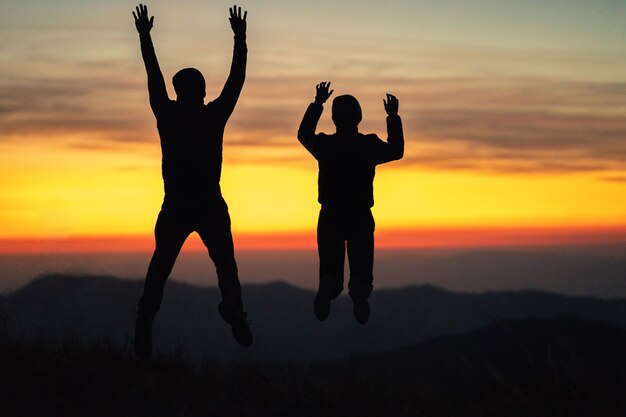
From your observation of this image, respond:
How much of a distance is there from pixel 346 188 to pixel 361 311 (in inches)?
65.5

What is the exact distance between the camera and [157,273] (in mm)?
12602

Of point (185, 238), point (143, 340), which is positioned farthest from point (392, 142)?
point (143, 340)

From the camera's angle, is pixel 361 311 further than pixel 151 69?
Yes

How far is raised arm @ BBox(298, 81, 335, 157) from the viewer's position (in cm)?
1363

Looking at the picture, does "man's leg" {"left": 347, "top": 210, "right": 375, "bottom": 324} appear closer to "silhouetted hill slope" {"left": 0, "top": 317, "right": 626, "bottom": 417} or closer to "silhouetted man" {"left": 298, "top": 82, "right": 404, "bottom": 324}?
"silhouetted man" {"left": 298, "top": 82, "right": 404, "bottom": 324}

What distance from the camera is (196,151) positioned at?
40.2 ft

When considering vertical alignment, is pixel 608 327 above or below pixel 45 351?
below

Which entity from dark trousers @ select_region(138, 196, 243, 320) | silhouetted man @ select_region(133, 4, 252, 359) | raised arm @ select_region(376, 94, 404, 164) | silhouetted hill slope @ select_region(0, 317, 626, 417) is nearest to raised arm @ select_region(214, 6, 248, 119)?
silhouetted man @ select_region(133, 4, 252, 359)

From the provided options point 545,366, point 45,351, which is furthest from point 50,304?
point 545,366

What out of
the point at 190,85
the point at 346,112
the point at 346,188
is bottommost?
the point at 346,188

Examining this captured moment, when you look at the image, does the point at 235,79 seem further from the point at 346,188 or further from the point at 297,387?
the point at 297,387

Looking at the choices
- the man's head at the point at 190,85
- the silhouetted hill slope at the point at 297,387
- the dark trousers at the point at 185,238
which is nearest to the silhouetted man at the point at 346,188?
the silhouetted hill slope at the point at 297,387

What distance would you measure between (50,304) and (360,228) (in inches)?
254

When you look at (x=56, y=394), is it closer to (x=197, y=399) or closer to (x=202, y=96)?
(x=197, y=399)
